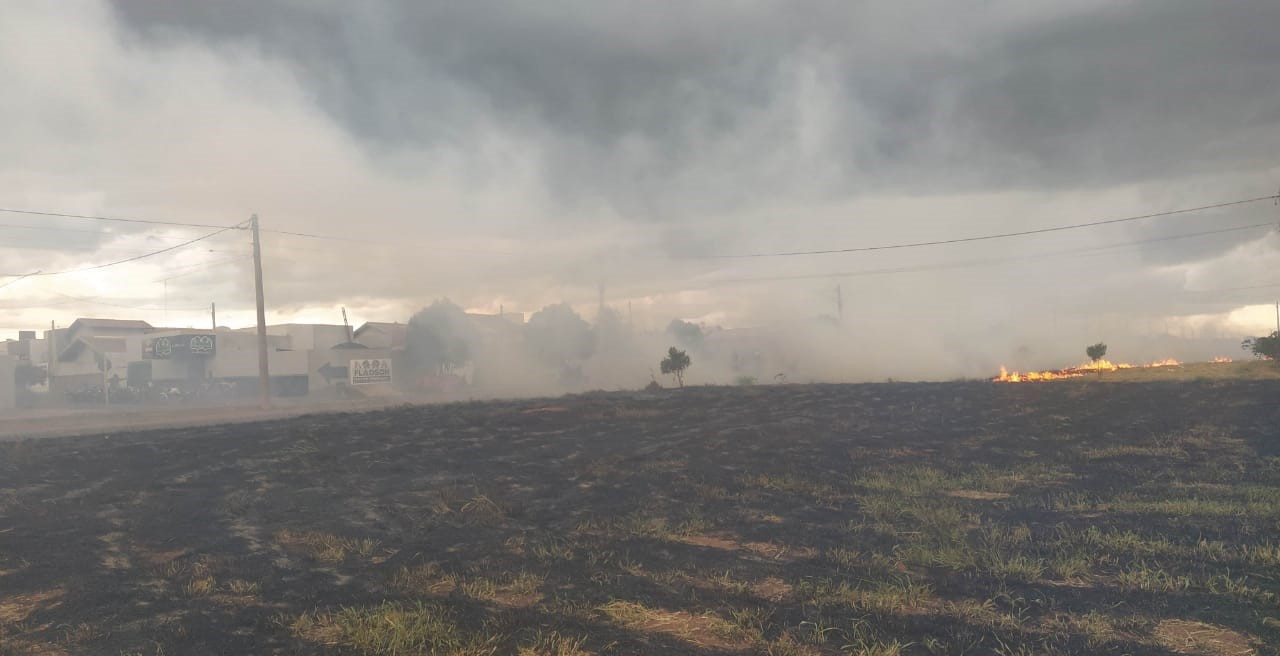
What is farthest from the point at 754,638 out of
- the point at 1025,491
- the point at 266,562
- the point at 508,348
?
the point at 508,348

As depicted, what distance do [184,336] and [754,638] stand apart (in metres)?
70.6

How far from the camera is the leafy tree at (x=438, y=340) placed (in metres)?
74.8

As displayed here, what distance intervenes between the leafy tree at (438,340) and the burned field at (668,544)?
177 feet

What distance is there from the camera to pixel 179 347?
63594 mm

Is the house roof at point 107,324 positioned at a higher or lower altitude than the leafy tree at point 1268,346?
higher

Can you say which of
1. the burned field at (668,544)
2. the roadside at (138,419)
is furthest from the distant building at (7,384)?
the burned field at (668,544)

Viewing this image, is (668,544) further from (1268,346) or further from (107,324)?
(107,324)

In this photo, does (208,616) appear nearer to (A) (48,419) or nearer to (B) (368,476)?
(B) (368,476)

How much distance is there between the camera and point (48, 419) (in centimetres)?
4328

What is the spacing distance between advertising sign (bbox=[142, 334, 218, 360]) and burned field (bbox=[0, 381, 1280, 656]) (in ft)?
155

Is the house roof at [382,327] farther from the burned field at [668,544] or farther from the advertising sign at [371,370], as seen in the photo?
the burned field at [668,544]

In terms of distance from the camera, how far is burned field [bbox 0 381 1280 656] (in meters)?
6.71

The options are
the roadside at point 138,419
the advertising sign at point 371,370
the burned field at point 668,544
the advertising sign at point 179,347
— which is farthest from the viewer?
the advertising sign at point 371,370

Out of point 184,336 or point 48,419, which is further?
point 184,336
